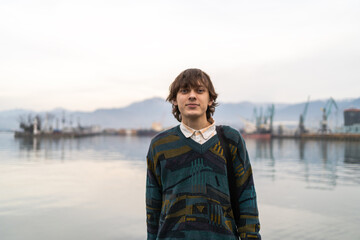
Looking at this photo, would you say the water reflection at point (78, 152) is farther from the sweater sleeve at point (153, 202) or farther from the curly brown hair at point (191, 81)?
the curly brown hair at point (191, 81)

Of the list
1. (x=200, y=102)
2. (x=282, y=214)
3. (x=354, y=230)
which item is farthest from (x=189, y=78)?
(x=282, y=214)

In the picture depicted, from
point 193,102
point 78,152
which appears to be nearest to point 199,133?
point 193,102

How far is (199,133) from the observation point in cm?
210

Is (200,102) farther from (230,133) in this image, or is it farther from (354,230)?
(354,230)

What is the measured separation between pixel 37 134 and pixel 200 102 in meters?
127

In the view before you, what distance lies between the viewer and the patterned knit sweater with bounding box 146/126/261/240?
6.60 feet

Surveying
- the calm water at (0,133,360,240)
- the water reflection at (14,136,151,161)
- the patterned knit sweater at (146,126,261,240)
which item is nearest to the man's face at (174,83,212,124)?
the patterned knit sweater at (146,126,261,240)

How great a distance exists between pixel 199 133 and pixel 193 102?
18 centimetres

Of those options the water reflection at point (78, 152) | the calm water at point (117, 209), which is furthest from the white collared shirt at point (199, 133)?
the water reflection at point (78, 152)

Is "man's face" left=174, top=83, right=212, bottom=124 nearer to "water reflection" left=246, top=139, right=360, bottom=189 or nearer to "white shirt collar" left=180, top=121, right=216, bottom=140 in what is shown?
"white shirt collar" left=180, top=121, right=216, bottom=140

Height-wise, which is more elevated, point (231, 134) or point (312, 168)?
point (231, 134)

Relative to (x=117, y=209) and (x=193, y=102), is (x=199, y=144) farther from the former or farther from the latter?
(x=117, y=209)

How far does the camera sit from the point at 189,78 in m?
2.13

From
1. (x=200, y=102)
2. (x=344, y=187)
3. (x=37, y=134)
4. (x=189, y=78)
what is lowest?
(x=37, y=134)
